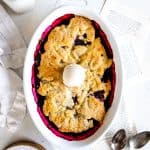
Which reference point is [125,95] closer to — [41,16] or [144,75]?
[144,75]

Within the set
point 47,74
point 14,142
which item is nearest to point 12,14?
point 47,74

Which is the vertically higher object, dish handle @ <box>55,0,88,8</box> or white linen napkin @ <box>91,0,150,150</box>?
dish handle @ <box>55,0,88,8</box>

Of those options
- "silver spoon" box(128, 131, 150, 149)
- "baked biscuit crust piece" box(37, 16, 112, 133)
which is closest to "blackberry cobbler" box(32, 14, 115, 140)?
"baked biscuit crust piece" box(37, 16, 112, 133)

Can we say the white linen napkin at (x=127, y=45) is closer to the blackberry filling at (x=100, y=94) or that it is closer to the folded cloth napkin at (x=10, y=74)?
the blackberry filling at (x=100, y=94)

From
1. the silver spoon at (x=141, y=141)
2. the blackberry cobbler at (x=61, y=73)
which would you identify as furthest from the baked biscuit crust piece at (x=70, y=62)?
the silver spoon at (x=141, y=141)

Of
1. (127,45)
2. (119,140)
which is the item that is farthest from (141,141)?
(127,45)

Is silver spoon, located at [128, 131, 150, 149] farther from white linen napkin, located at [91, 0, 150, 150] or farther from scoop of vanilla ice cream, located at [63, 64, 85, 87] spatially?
scoop of vanilla ice cream, located at [63, 64, 85, 87]
